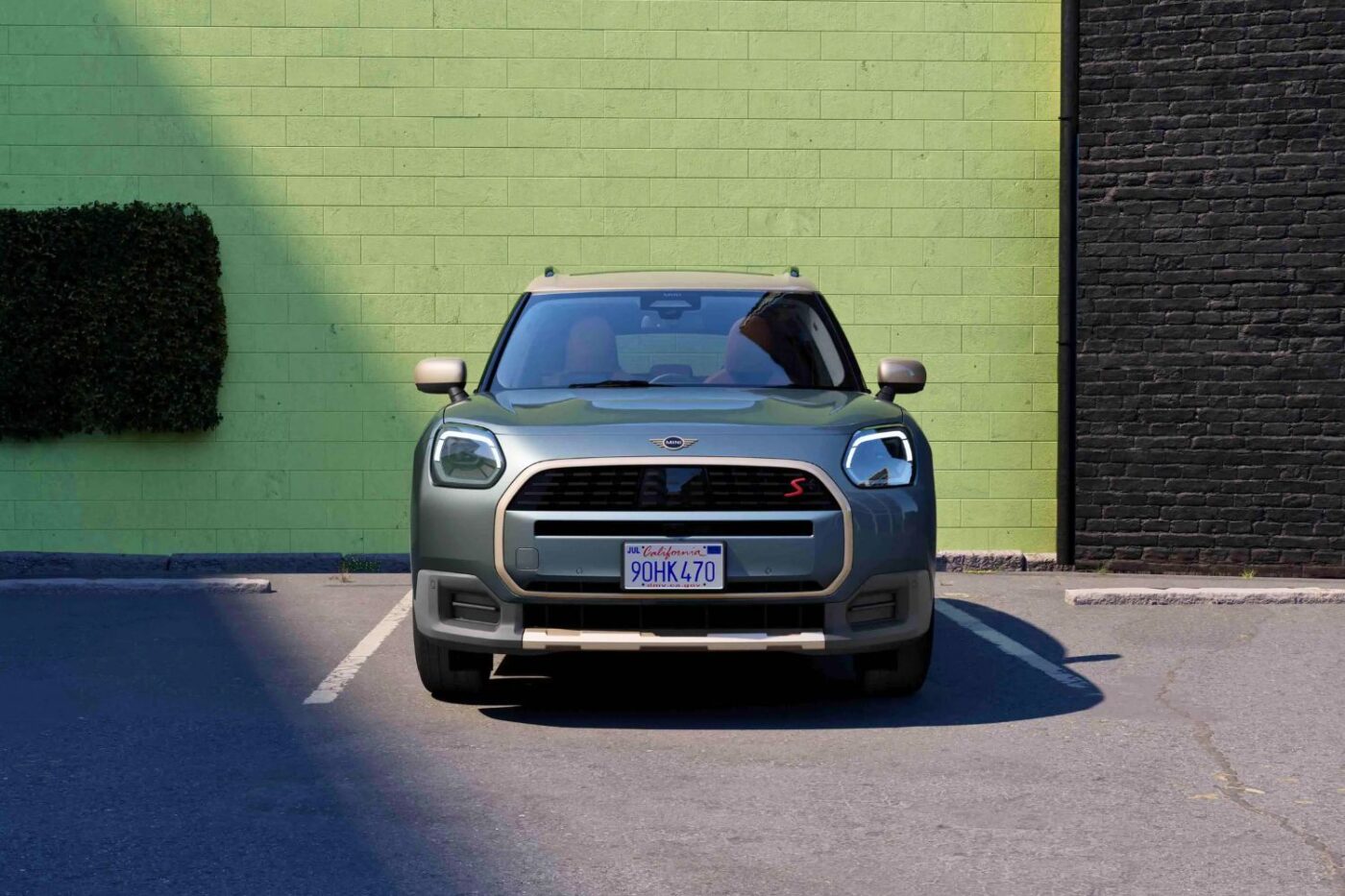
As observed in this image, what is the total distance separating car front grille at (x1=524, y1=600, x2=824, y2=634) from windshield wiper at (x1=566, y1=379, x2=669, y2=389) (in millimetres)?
1310

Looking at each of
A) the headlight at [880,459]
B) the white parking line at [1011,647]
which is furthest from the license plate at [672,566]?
the white parking line at [1011,647]

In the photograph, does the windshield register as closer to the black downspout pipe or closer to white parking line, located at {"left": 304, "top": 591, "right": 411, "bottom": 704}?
white parking line, located at {"left": 304, "top": 591, "right": 411, "bottom": 704}

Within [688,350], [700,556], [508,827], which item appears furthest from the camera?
[688,350]

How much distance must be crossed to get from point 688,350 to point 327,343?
164 inches

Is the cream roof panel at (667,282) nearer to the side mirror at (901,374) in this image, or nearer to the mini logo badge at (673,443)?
the side mirror at (901,374)

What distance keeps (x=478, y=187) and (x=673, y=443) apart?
240 inches

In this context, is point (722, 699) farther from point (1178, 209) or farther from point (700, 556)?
point (1178, 209)

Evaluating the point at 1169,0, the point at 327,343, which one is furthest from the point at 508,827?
the point at 1169,0

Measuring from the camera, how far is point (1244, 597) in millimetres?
10430

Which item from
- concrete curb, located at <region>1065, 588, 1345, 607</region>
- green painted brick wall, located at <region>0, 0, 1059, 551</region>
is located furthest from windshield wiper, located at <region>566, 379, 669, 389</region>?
green painted brick wall, located at <region>0, 0, 1059, 551</region>

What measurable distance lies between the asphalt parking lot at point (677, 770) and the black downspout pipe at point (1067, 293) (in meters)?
2.91

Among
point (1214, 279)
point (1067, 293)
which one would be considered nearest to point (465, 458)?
point (1067, 293)

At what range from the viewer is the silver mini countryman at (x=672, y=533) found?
6.56 metres

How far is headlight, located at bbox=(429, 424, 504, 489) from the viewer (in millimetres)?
6773
